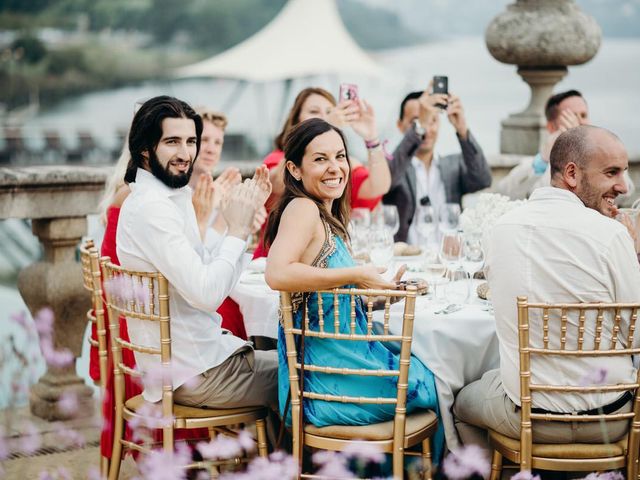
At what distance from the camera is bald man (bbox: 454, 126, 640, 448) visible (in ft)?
8.50

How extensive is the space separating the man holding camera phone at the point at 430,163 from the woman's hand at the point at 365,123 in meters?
0.19

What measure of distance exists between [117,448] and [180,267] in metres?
0.72

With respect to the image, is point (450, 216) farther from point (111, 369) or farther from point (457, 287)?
point (111, 369)

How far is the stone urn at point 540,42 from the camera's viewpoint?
20.0 ft

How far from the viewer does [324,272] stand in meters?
2.69

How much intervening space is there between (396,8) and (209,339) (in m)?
18.9

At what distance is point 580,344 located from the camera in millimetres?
2568

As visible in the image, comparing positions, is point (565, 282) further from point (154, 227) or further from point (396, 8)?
point (396, 8)

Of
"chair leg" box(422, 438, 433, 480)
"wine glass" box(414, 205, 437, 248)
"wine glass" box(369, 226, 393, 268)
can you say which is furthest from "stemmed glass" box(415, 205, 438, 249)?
"chair leg" box(422, 438, 433, 480)

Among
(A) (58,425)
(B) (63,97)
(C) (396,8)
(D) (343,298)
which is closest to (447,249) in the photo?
(D) (343,298)

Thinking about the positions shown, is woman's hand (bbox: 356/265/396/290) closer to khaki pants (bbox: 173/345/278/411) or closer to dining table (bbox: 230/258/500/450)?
dining table (bbox: 230/258/500/450)

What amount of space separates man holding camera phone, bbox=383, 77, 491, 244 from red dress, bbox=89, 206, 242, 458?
1200mm

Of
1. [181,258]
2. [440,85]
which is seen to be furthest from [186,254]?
[440,85]

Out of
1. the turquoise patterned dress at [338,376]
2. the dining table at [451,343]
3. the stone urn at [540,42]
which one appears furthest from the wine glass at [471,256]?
the stone urn at [540,42]
